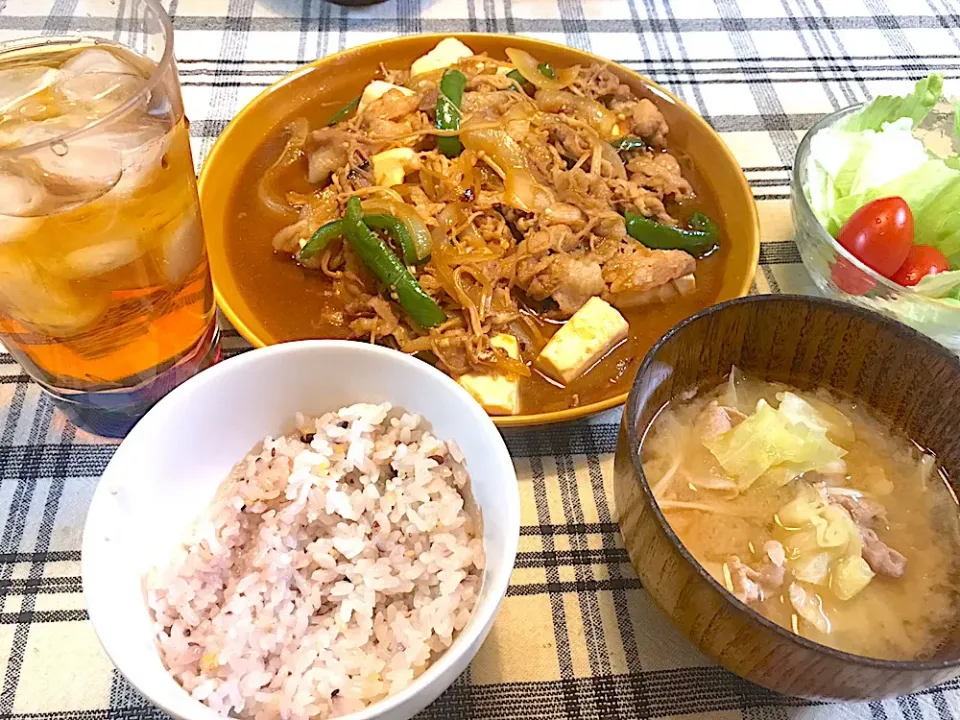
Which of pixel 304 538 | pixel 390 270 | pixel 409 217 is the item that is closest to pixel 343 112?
pixel 409 217

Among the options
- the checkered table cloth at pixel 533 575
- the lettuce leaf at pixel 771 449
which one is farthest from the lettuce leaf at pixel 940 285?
the lettuce leaf at pixel 771 449

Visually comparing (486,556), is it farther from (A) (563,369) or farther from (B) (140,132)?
(B) (140,132)

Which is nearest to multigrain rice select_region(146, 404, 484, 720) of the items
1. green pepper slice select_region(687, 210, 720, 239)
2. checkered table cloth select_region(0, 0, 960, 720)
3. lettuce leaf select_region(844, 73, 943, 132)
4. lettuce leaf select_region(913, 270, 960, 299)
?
checkered table cloth select_region(0, 0, 960, 720)

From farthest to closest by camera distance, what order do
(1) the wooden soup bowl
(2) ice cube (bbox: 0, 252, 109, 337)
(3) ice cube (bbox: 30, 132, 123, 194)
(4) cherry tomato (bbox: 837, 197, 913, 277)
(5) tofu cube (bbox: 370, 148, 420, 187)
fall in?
(5) tofu cube (bbox: 370, 148, 420, 187)
(4) cherry tomato (bbox: 837, 197, 913, 277)
(2) ice cube (bbox: 0, 252, 109, 337)
(3) ice cube (bbox: 30, 132, 123, 194)
(1) the wooden soup bowl

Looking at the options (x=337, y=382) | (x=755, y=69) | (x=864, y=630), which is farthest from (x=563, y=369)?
(x=755, y=69)

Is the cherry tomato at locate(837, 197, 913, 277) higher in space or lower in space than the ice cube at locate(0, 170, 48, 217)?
lower

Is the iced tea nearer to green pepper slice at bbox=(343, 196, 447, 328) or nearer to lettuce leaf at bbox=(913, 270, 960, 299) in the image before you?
green pepper slice at bbox=(343, 196, 447, 328)

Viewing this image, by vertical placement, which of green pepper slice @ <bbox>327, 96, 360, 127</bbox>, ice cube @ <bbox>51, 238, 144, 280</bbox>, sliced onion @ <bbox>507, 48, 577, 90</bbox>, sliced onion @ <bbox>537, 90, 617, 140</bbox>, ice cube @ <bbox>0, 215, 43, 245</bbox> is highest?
ice cube @ <bbox>0, 215, 43, 245</bbox>
